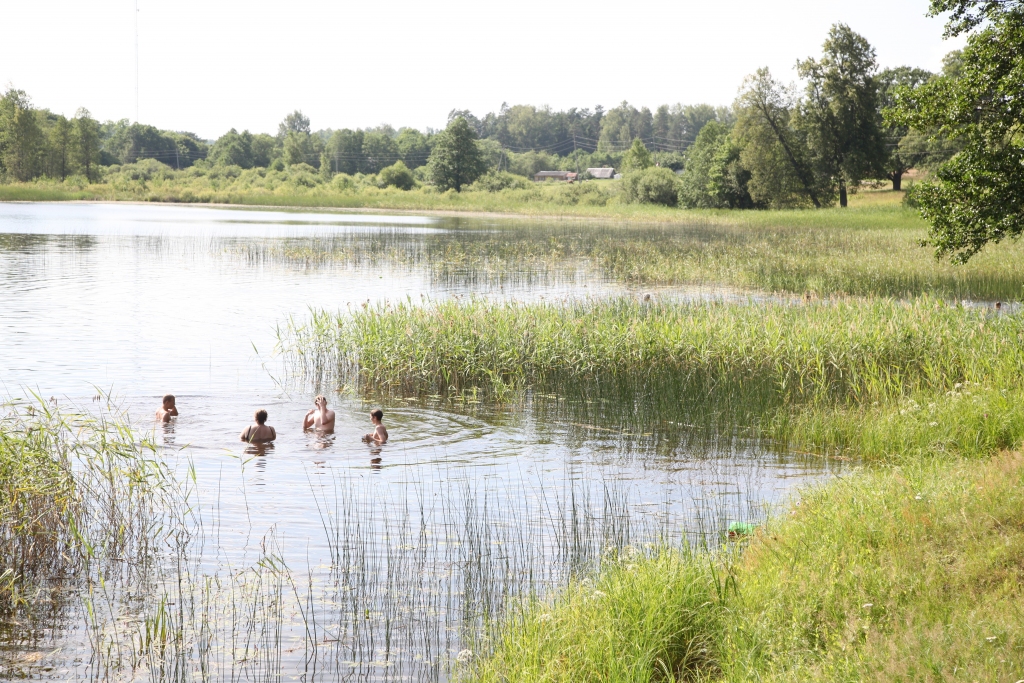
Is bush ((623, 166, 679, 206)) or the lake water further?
bush ((623, 166, 679, 206))

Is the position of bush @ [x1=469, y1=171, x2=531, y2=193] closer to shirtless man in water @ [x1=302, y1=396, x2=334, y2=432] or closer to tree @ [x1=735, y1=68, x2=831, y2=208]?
tree @ [x1=735, y1=68, x2=831, y2=208]

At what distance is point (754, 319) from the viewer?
19.2 meters

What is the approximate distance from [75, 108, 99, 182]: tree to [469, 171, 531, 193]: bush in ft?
187

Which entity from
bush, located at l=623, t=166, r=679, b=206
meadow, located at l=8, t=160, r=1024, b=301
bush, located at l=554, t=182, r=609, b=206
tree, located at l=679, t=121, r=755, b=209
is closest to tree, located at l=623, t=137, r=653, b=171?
meadow, located at l=8, t=160, r=1024, b=301

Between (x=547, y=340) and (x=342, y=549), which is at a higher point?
(x=547, y=340)

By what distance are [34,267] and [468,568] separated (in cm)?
3766

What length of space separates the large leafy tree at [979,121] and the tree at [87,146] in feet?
425

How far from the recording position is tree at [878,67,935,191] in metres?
91.5

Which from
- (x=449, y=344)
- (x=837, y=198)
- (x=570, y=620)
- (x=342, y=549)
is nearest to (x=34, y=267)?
(x=449, y=344)

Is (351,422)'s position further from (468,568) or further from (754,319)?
(754,319)

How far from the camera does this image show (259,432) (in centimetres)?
1458

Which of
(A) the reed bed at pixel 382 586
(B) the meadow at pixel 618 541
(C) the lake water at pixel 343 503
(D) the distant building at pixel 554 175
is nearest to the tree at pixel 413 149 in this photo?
(D) the distant building at pixel 554 175

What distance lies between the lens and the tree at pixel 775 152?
89.7 m

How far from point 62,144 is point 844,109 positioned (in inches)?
4164
